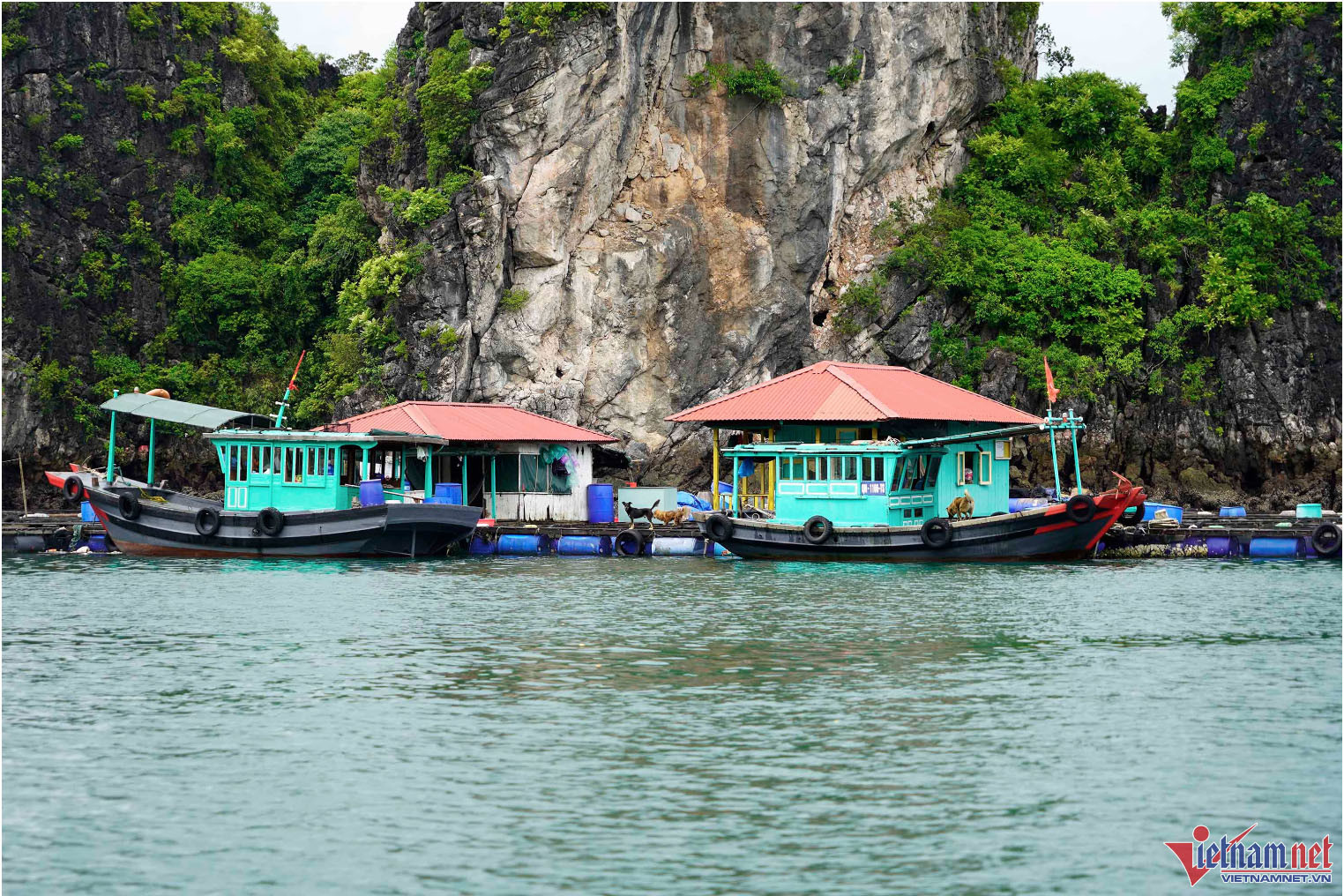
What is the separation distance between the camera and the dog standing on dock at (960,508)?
30922 mm

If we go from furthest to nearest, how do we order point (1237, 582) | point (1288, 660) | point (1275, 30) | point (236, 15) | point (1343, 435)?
point (236, 15)
point (1275, 30)
point (1343, 435)
point (1237, 582)
point (1288, 660)

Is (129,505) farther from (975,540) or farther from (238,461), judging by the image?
(975,540)

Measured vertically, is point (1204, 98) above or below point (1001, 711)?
above

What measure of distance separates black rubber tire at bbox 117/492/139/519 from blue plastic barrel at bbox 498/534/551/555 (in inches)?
326

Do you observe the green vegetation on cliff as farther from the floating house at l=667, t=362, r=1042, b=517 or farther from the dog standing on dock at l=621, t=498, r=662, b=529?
the dog standing on dock at l=621, t=498, r=662, b=529

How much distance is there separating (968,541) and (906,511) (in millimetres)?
1827

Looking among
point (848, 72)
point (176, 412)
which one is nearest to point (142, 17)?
point (176, 412)

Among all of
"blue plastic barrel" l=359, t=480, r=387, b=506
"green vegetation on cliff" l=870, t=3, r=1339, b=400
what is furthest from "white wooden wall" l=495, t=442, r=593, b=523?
"green vegetation on cliff" l=870, t=3, r=1339, b=400

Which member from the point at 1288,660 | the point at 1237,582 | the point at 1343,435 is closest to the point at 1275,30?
the point at 1343,435

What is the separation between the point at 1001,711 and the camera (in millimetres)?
14867

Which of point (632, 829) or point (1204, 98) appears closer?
point (632, 829)

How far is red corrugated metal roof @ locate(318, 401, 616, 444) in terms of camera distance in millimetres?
34688

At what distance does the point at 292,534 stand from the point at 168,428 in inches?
700

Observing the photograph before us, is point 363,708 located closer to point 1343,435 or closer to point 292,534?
point 292,534
